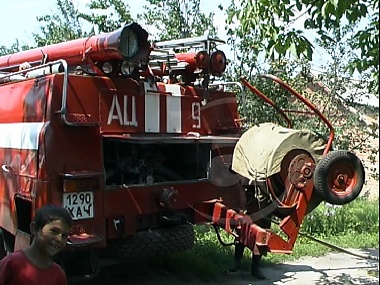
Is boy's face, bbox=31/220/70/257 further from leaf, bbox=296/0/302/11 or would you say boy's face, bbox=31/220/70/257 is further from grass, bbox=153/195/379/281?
grass, bbox=153/195/379/281

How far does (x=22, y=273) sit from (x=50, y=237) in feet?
0.67

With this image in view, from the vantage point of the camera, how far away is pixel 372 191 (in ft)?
43.1

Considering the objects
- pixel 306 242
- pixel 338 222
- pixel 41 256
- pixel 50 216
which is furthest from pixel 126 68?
pixel 338 222

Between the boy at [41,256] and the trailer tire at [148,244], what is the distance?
101 inches

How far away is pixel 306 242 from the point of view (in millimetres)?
8250

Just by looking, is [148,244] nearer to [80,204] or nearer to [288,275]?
[80,204]

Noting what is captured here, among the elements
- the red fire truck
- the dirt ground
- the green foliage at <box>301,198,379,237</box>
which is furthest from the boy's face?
the green foliage at <box>301,198,379,237</box>

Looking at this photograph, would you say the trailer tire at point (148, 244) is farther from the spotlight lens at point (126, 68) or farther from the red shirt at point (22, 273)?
the red shirt at point (22, 273)

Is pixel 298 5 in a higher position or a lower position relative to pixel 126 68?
higher

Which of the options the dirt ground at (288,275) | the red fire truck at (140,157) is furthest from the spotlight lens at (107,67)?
the dirt ground at (288,275)

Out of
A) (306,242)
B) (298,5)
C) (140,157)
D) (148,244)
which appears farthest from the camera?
(306,242)

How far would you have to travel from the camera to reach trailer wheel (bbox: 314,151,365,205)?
5.36 metres

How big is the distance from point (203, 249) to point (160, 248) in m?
2.04

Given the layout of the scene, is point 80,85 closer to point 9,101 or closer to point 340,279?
point 9,101
